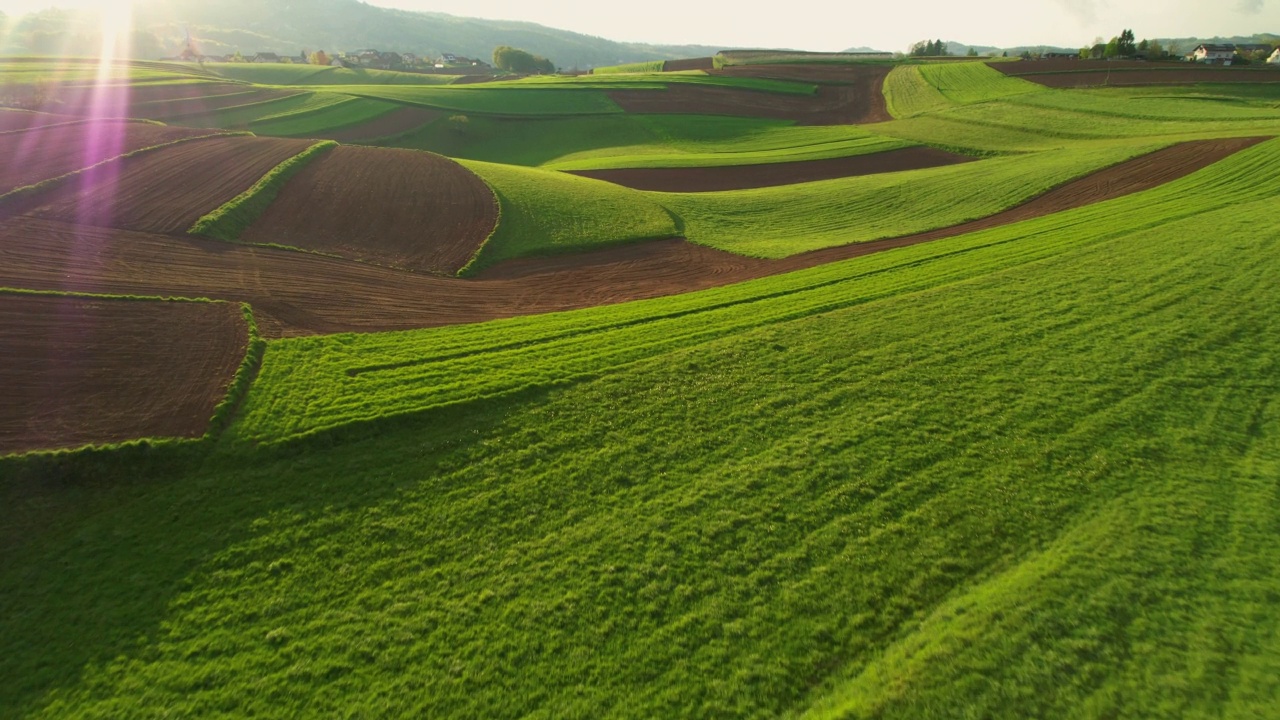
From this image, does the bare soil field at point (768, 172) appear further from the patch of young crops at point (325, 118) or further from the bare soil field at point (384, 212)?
the patch of young crops at point (325, 118)

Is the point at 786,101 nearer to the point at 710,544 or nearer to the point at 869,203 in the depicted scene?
the point at 869,203

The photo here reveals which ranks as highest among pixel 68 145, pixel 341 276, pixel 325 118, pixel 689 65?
pixel 689 65

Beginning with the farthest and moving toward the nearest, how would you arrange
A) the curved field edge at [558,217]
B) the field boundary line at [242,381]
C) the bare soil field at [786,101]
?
the bare soil field at [786,101] → the curved field edge at [558,217] → the field boundary line at [242,381]

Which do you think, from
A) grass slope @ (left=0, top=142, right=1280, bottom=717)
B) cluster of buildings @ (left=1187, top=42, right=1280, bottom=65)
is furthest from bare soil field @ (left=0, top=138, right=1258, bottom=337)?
cluster of buildings @ (left=1187, top=42, right=1280, bottom=65)

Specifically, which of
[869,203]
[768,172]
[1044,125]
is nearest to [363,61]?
[768,172]

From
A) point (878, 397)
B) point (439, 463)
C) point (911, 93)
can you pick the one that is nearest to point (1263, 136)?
point (911, 93)

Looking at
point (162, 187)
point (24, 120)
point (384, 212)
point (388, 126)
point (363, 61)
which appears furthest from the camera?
point (363, 61)

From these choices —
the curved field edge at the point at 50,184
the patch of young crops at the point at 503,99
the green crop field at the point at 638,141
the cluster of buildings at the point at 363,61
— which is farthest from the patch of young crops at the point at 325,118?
the cluster of buildings at the point at 363,61
